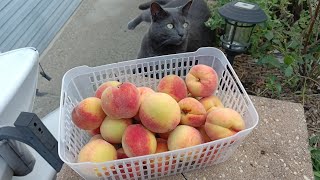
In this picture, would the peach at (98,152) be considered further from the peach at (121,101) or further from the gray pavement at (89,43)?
the gray pavement at (89,43)

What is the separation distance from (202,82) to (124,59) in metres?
1.67

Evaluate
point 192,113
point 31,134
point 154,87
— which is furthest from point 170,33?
point 31,134

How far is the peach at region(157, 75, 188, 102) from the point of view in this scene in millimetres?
970

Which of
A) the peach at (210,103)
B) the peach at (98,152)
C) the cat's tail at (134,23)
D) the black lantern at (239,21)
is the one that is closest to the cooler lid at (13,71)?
the peach at (98,152)

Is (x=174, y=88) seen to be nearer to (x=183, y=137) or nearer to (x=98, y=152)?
(x=183, y=137)

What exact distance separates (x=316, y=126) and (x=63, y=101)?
1.50 meters

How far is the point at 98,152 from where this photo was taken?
83 centimetres

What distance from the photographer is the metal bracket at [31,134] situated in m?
0.75

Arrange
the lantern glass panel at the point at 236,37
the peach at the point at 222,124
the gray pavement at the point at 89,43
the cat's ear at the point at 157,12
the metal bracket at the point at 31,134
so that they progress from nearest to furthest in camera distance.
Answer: the metal bracket at the point at 31,134 → the peach at the point at 222,124 → the lantern glass panel at the point at 236,37 → the cat's ear at the point at 157,12 → the gray pavement at the point at 89,43

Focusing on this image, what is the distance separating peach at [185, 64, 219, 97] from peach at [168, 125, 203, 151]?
17 centimetres

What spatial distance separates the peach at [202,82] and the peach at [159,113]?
0.17 metres

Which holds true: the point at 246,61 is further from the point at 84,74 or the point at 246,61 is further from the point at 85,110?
the point at 85,110

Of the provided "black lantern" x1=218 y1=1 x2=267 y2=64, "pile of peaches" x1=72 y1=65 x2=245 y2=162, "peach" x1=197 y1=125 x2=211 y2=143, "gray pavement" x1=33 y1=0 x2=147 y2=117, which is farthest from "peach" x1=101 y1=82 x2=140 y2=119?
"gray pavement" x1=33 y1=0 x2=147 y2=117

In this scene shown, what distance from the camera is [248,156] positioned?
3.56 ft
